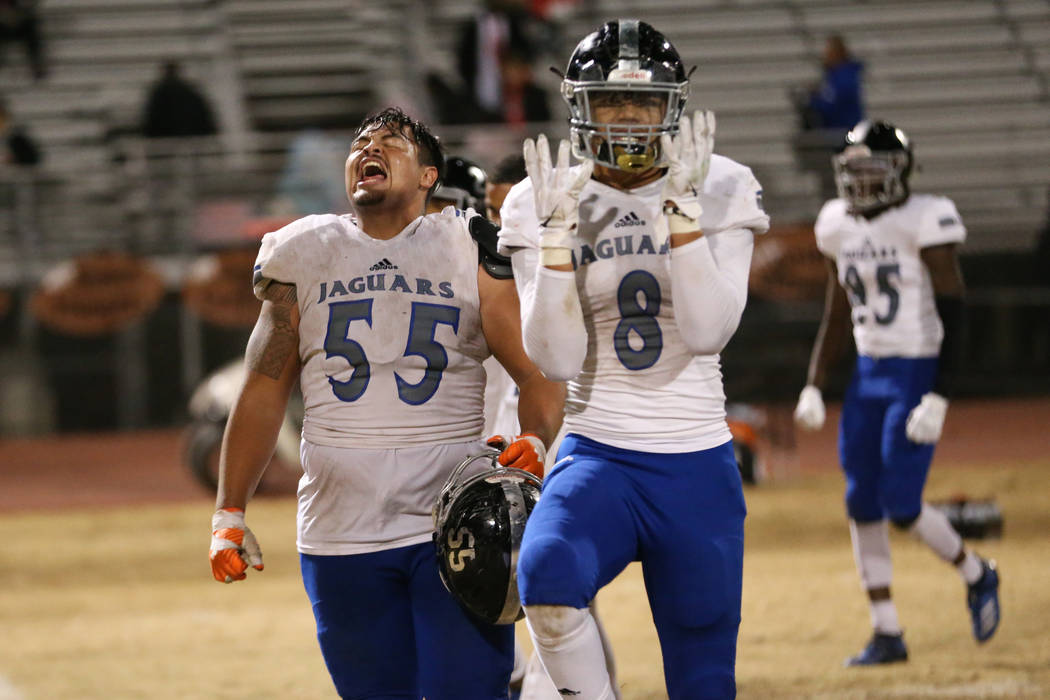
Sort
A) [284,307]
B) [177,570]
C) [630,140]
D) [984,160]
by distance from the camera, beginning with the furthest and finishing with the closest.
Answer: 1. [984,160]
2. [177,570]
3. [284,307]
4. [630,140]

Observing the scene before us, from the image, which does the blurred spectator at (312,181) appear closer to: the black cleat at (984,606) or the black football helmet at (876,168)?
the black football helmet at (876,168)

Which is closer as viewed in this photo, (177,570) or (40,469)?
(177,570)

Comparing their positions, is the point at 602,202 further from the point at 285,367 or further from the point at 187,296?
the point at 187,296

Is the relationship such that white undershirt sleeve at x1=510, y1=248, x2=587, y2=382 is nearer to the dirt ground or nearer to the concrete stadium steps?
the dirt ground

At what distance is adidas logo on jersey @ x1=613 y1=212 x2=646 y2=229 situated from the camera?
11.5ft

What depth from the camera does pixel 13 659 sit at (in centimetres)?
662

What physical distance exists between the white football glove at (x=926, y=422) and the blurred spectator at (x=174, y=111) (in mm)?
9804

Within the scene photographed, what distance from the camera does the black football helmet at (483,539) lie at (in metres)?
3.42

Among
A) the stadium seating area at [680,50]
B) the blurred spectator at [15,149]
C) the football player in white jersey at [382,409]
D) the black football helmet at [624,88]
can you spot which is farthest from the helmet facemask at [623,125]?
the blurred spectator at [15,149]

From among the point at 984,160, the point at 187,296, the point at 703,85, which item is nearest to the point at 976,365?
the point at 984,160

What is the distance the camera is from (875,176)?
6043 millimetres

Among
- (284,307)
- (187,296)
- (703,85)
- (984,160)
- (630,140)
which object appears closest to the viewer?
(630,140)

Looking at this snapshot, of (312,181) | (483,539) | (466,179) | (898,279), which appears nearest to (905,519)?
(898,279)

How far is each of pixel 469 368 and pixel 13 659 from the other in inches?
154
